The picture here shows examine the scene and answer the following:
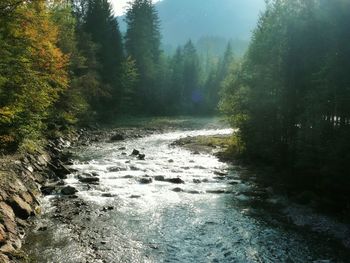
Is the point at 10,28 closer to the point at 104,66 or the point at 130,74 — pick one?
the point at 104,66

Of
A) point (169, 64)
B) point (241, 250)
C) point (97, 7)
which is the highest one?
point (97, 7)

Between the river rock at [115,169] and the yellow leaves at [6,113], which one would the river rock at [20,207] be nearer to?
the yellow leaves at [6,113]

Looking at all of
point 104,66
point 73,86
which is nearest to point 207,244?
point 73,86

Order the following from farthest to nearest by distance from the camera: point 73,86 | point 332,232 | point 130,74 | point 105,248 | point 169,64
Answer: point 169,64 < point 130,74 < point 73,86 < point 332,232 < point 105,248

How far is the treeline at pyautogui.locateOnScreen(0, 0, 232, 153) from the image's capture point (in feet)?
65.1

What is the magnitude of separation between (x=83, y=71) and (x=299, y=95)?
123ft

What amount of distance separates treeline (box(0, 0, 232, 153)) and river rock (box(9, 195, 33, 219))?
3.66 m

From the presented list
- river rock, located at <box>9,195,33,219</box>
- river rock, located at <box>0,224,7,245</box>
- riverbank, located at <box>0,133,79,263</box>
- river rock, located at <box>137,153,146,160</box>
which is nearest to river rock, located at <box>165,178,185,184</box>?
riverbank, located at <box>0,133,79,263</box>

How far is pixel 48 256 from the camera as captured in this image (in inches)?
594

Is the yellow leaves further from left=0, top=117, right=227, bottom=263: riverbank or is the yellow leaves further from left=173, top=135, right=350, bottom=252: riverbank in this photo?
left=173, top=135, right=350, bottom=252: riverbank

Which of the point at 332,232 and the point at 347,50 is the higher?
the point at 347,50

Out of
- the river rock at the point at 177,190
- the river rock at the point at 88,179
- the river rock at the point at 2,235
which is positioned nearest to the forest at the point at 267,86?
the river rock at the point at 88,179

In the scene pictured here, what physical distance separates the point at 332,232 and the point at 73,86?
37.2 m

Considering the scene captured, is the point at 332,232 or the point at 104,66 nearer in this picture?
the point at 332,232
